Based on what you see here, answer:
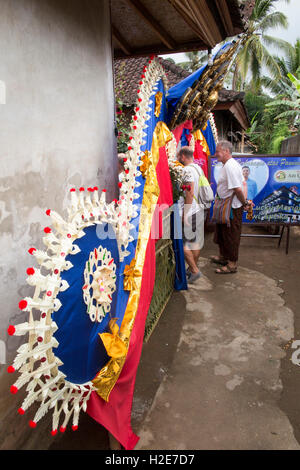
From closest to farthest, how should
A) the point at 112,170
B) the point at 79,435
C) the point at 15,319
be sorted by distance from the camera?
the point at 15,319, the point at 79,435, the point at 112,170

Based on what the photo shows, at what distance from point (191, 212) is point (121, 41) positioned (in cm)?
201

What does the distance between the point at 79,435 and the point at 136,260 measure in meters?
1.10

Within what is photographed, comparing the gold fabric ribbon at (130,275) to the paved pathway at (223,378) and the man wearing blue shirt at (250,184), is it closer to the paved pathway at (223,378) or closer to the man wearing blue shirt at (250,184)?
the paved pathway at (223,378)

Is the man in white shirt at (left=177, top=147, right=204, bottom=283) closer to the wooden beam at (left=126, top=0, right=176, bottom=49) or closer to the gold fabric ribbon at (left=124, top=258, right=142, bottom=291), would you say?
the wooden beam at (left=126, top=0, right=176, bottom=49)

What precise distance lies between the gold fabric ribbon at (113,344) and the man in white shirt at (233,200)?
2.95 metres

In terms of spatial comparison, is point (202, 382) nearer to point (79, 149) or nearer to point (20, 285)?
point (20, 285)

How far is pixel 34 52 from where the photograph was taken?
→ 5.16 ft

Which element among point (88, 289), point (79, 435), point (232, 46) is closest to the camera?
point (88, 289)

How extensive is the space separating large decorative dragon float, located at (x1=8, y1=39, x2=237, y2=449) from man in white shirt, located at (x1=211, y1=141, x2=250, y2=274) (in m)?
1.74

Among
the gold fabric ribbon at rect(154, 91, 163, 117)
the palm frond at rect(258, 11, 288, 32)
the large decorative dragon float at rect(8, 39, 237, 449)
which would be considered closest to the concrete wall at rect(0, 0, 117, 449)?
the large decorative dragon float at rect(8, 39, 237, 449)

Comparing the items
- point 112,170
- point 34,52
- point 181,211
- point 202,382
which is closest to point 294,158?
point 181,211


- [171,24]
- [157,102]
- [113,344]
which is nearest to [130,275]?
[113,344]

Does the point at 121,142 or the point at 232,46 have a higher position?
the point at 232,46

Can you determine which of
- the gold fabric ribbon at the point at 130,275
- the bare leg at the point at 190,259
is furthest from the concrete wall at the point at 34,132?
the bare leg at the point at 190,259
